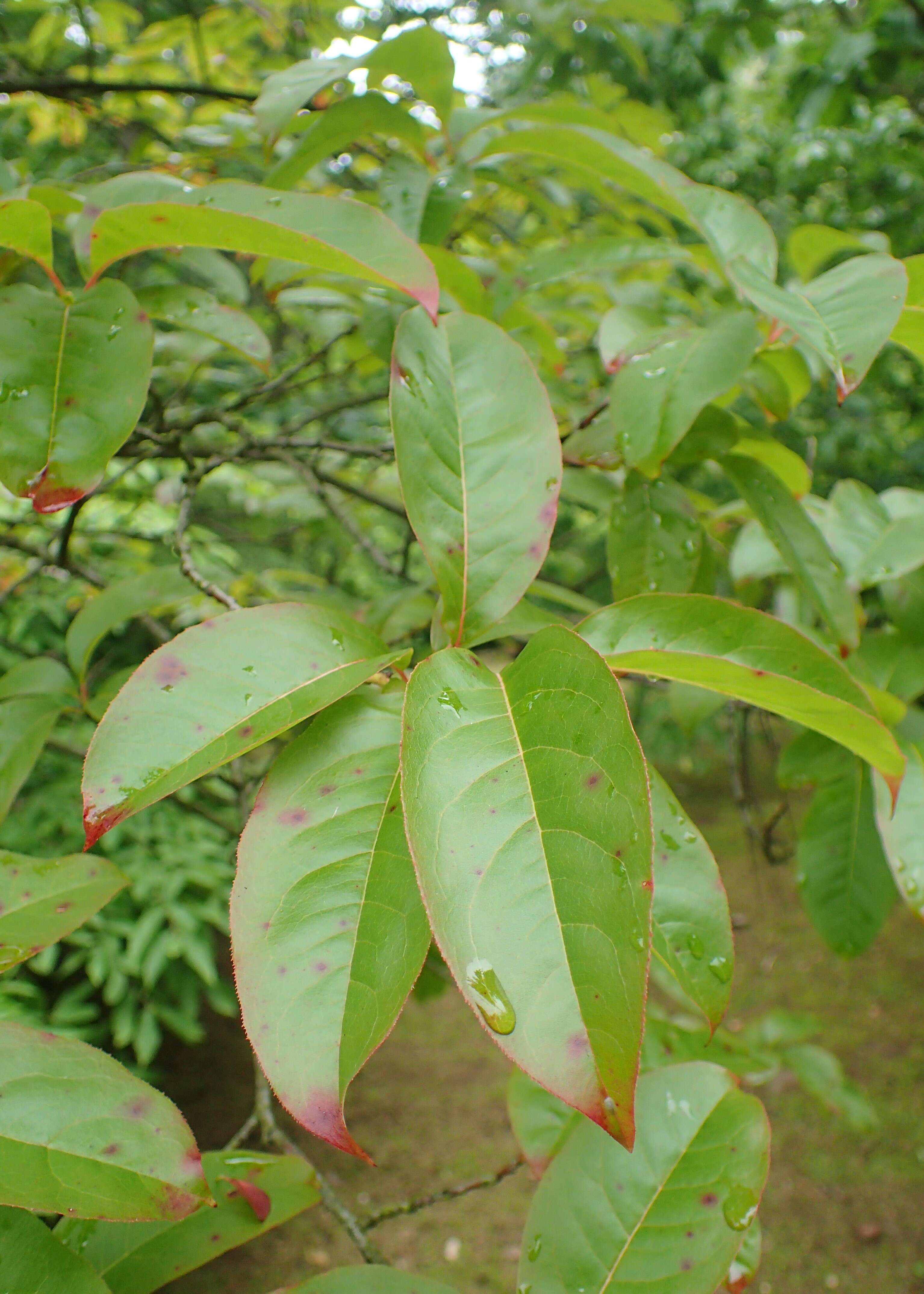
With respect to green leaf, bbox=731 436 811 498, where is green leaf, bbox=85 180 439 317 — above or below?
above

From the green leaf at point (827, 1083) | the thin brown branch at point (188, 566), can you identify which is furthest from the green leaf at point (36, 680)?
the green leaf at point (827, 1083)

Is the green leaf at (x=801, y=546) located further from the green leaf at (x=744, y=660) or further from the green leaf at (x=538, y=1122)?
the green leaf at (x=538, y=1122)

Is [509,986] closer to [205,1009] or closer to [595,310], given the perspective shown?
[595,310]

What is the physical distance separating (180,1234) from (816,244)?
124 cm

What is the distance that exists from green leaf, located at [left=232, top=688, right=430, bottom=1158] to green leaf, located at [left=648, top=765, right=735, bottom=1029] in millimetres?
195

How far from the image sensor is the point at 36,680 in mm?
Answer: 870

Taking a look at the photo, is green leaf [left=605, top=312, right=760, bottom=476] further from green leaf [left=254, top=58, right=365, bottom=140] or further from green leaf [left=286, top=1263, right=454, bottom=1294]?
green leaf [left=286, top=1263, right=454, bottom=1294]

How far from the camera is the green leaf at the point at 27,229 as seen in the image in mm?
587

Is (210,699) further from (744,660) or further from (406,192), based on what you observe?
(406,192)

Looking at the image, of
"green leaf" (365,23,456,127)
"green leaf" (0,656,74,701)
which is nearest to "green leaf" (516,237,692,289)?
"green leaf" (365,23,456,127)

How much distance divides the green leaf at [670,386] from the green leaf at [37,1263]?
0.73m

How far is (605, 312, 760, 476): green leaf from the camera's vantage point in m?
0.71

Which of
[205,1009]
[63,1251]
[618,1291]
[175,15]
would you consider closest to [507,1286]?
[205,1009]

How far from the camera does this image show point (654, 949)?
0.56 metres
